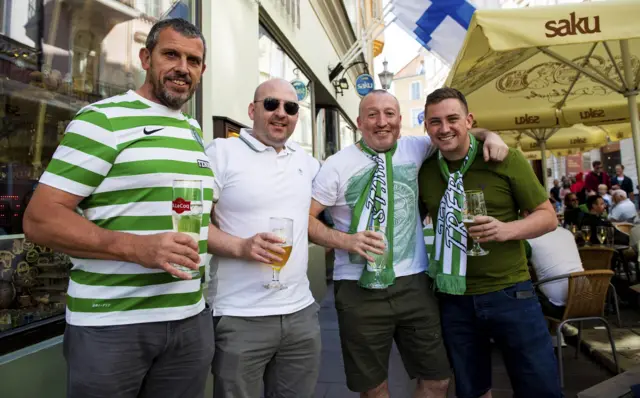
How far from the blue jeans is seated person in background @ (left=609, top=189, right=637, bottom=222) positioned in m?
7.06

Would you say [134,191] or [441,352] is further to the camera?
[441,352]

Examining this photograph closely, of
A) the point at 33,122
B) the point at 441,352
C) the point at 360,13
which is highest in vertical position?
the point at 360,13

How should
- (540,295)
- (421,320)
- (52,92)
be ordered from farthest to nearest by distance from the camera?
(540,295) → (52,92) → (421,320)

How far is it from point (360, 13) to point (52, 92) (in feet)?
46.1

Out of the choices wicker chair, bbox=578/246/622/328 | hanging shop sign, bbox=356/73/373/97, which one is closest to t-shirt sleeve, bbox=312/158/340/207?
wicker chair, bbox=578/246/622/328

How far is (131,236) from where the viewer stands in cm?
135

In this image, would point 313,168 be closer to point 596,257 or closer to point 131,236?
point 131,236

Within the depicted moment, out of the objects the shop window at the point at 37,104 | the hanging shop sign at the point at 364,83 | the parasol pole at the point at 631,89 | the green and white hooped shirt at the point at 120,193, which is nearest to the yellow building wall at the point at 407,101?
the hanging shop sign at the point at 364,83

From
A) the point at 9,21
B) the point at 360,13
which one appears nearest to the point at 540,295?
the point at 9,21

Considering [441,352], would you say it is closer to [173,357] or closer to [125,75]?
[173,357]

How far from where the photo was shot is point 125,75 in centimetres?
337

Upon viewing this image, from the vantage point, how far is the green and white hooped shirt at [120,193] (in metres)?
1.38

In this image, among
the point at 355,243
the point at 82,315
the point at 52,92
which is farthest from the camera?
the point at 52,92

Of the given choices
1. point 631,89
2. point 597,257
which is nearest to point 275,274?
point 597,257
